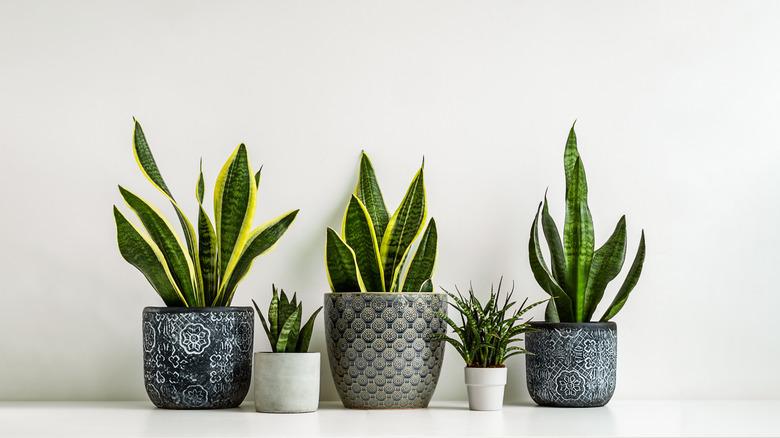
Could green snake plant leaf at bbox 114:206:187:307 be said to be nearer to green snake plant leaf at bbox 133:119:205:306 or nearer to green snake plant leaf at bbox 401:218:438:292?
green snake plant leaf at bbox 133:119:205:306

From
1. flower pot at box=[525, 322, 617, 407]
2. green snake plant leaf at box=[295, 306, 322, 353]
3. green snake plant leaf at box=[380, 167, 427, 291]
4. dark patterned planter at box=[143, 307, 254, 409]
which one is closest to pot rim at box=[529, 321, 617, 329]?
flower pot at box=[525, 322, 617, 407]

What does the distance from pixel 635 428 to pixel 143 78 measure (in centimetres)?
92

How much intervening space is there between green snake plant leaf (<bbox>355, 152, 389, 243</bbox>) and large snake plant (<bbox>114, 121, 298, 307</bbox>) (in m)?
0.16

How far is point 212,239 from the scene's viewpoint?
1151 mm

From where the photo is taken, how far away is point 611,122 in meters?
1.37

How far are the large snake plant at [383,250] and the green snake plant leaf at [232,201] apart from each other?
133 mm

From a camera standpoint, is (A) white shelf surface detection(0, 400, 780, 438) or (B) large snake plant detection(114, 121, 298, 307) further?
(B) large snake plant detection(114, 121, 298, 307)

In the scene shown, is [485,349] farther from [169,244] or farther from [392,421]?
[169,244]

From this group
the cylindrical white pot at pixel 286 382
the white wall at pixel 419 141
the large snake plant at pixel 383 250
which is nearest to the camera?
the cylindrical white pot at pixel 286 382

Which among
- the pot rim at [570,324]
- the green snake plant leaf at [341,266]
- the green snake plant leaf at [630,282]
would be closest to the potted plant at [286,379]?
the green snake plant leaf at [341,266]

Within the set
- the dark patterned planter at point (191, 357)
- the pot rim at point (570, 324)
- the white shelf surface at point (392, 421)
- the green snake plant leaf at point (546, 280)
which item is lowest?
the white shelf surface at point (392, 421)

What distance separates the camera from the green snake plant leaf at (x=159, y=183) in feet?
3.61

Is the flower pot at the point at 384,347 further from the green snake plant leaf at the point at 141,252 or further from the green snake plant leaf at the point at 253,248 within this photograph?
the green snake plant leaf at the point at 141,252

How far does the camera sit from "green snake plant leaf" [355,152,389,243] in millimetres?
1257
